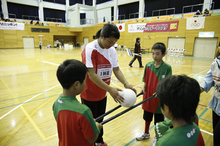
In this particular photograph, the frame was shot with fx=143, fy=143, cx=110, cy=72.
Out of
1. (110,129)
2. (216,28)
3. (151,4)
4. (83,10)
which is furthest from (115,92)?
(83,10)

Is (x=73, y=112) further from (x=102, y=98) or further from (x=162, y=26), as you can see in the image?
(x=162, y=26)

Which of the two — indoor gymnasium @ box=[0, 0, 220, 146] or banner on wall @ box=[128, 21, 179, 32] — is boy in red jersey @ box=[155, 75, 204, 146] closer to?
indoor gymnasium @ box=[0, 0, 220, 146]

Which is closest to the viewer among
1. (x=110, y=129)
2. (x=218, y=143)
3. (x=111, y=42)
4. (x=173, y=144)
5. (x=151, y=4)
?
(x=173, y=144)

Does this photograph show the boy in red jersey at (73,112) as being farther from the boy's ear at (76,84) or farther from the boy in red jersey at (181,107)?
the boy in red jersey at (181,107)

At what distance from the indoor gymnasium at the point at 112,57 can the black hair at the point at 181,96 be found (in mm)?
40

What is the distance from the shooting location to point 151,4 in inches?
936

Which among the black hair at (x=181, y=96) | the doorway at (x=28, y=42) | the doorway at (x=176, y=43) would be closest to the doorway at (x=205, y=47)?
the doorway at (x=176, y=43)

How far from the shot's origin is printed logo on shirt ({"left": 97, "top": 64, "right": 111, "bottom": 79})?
2070 millimetres

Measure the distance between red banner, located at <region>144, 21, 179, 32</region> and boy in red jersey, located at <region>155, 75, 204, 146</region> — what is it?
19403mm

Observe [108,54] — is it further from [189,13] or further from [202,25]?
[189,13]

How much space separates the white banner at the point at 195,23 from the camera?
1573cm

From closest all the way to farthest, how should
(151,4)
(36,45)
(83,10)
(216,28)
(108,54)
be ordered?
(108,54), (216,28), (151,4), (36,45), (83,10)

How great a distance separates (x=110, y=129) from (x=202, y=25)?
1750 centimetres

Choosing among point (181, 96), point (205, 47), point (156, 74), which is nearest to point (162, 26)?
point (205, 47)
